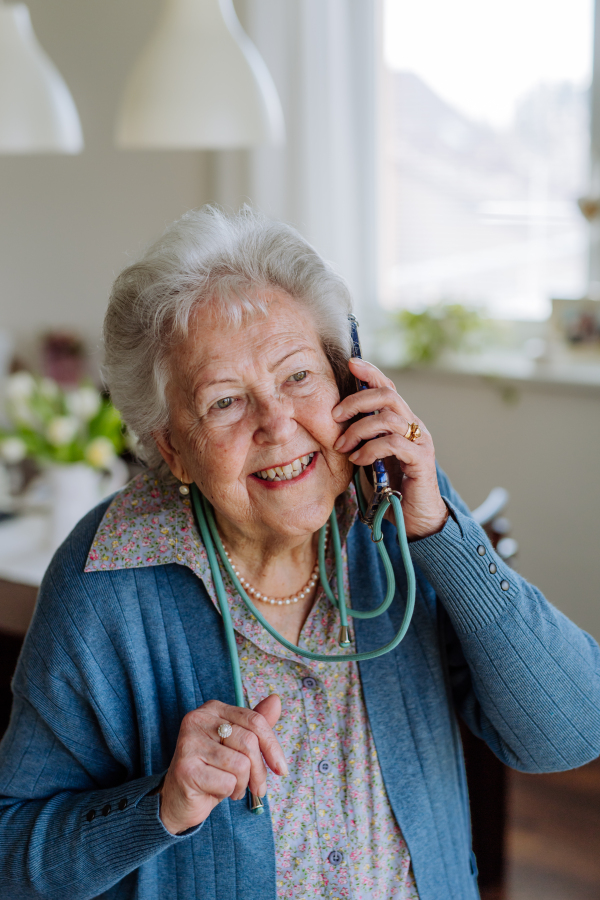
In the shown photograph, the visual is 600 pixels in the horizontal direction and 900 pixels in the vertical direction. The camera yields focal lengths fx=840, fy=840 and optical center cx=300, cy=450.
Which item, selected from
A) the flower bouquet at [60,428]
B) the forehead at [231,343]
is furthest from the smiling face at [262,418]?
the flower bouquet at [60,428]

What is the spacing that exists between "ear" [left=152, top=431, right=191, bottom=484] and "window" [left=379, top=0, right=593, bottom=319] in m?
2.26

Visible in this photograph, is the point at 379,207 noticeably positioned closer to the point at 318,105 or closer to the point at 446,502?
the point at 318,105

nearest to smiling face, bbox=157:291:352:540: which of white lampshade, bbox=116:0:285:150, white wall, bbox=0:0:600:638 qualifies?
white lampshade, bbox=116:0:285:150

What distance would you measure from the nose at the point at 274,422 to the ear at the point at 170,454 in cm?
15

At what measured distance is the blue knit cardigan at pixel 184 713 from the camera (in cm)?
105

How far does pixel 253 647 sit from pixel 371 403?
37 centimetres

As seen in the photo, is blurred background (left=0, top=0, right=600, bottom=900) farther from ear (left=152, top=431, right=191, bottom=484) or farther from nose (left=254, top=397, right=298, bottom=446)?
nose (left=254, top=397, right=298, bottom=446)

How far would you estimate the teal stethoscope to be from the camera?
3.38 feet

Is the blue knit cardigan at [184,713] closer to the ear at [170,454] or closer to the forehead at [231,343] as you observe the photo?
the ear at [170,454]

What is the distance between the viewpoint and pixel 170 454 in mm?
1160

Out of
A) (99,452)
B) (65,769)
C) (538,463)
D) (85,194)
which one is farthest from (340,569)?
(85,194)

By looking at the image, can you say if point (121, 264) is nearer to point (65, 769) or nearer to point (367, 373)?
point (367, 373)

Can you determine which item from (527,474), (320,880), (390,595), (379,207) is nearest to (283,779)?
(320,880)

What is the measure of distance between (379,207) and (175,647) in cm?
276
